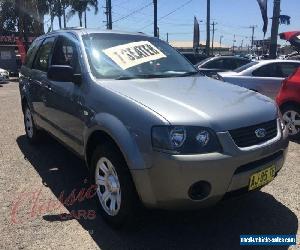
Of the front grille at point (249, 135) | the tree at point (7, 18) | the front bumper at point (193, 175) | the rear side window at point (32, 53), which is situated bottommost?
the front bumper at point (193, 175)

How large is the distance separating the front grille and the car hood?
0.04m

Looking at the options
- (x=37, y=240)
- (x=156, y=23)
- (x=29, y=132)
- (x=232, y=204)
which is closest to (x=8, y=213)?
(x=37, y=240)

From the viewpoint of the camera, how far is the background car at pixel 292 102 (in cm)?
690

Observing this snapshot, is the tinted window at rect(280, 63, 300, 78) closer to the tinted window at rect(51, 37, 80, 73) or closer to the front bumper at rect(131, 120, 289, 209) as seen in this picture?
the tinted window at rect(51, 37, 80, 73)

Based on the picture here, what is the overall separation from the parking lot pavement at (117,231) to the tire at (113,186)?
0.40ft

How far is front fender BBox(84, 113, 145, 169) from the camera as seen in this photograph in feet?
10.5

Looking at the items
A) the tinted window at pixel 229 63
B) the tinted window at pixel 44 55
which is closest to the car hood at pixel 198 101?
the tinted window at pixel 44 55

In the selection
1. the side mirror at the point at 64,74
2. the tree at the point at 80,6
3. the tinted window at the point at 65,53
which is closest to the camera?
the side mirror at the point at 64,74

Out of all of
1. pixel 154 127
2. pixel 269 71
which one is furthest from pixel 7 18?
A: pixel 154 127

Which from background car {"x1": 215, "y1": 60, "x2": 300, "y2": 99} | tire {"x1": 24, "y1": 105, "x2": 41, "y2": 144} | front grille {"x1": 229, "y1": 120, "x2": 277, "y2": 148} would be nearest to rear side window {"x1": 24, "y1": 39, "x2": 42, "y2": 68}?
tire {"x1": 24, "y1": 105, "x2": 41, "y2": 144}

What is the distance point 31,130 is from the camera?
662 cm

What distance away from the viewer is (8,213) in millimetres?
4023

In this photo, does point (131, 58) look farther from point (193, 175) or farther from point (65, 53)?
point (193, 175)

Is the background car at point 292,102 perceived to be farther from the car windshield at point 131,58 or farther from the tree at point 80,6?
the tree at point 80,6
